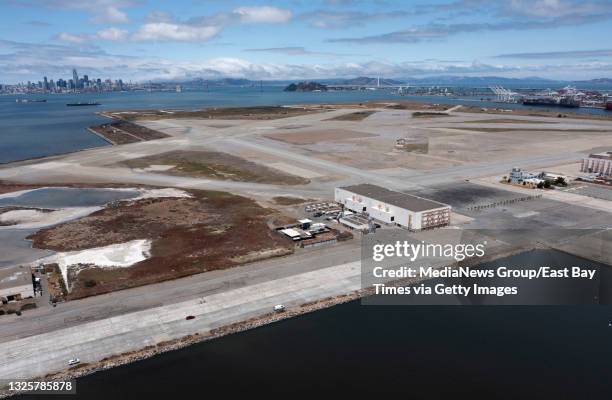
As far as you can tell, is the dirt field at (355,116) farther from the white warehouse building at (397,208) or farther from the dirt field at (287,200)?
the white warehouse building at (397,208)

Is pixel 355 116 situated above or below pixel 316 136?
above

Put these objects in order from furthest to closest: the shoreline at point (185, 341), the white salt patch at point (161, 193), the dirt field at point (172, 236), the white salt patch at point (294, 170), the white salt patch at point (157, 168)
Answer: the white salt patch at point (157, 168) → the white salt patch at point (294, 170) → the white salt patch at point (161, 193) → the dirt field at point (172, 236) → the shoreline at point (185, 341)

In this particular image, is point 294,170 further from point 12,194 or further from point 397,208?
point 12,194

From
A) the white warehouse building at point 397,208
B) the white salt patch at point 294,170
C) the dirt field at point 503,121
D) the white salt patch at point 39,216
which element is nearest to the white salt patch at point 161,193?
the white salt patch at point 39,216

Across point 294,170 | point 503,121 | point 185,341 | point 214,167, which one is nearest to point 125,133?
point 214,167

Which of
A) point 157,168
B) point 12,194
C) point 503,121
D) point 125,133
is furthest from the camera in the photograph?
point 503,121

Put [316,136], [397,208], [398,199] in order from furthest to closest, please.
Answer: [316,136] < [398,199] < [397,208]

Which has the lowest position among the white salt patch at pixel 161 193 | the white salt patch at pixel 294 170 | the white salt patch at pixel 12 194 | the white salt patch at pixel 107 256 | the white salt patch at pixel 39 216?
the white salt patch at pixel 107 256
